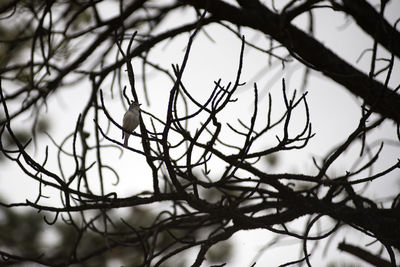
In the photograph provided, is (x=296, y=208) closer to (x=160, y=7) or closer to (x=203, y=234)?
(x=160, y=7)

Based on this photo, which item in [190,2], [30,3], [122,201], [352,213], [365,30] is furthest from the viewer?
[30,3]

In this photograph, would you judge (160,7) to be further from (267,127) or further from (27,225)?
(27,225)

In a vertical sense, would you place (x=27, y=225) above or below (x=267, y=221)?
above

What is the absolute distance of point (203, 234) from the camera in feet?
17.5

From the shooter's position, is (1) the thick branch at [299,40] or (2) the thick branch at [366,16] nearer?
(1) the thick branch at [299,40]

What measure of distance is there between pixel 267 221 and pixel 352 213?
0.98ft

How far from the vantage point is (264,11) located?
168cm

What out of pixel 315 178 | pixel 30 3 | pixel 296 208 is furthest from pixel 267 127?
pixel 30 3

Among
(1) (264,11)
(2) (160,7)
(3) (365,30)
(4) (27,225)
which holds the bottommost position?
(3) (365,30)

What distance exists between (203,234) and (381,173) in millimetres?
A: 4385

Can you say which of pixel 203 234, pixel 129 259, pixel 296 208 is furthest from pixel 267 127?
pixel 129 259

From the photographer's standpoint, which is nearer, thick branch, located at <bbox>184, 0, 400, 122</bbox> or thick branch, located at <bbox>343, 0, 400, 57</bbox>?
thick branch, located at <bbox>184, 0, 400, 122</bbox>

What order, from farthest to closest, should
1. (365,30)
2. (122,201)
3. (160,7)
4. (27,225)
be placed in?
(27,225) < (160,7) < (365,30) < (122,201)

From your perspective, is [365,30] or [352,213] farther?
[365,30]
